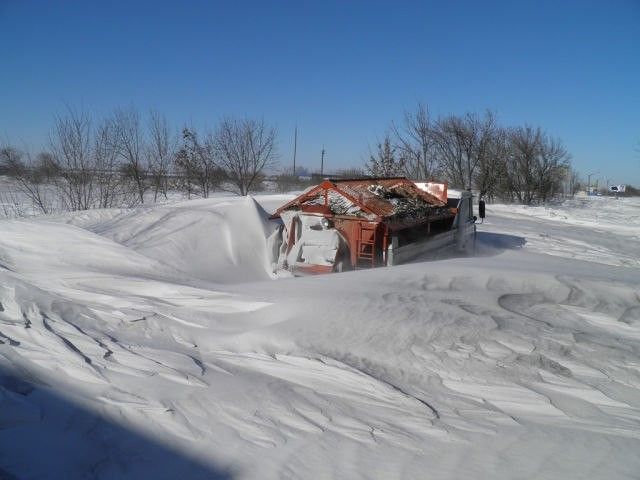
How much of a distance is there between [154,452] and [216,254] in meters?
5.51

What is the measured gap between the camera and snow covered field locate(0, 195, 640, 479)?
2584mm

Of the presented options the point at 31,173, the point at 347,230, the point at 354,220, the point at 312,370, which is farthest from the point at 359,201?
the point at 31,173

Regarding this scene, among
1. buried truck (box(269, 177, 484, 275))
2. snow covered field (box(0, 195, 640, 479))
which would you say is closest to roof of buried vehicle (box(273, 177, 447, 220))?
buried truck (box(269, 177, 484, 275))

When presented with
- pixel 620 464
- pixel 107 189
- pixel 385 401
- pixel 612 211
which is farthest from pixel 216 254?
pixel 612 211

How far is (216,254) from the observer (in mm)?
7934

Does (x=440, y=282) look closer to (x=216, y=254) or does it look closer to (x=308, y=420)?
(x=308, y=420)

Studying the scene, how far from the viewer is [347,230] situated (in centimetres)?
759

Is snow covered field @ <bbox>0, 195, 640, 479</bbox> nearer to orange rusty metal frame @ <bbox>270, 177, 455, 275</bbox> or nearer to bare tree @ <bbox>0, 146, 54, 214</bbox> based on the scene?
orange rusty metal frame @ <bbox>270, 177, 455, 275</bbox>

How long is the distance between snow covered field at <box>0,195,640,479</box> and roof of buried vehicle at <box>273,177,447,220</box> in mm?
1752

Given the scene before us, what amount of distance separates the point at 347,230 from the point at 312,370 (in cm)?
412

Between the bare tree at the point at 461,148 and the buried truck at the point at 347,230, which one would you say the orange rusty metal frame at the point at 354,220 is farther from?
the bare tree at the point at 461,148

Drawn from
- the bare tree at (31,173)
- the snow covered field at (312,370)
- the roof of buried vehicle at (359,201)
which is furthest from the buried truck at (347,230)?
the bare tree at (31,173)

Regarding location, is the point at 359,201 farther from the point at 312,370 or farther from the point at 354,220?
the point at 312,370

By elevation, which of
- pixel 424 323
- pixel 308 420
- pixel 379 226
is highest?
pixel 379 226
